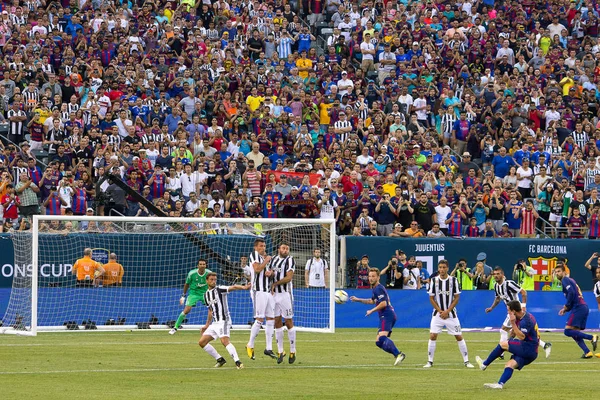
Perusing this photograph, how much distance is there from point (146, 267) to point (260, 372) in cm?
1051

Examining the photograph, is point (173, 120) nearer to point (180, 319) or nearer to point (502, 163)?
point (180, 319)

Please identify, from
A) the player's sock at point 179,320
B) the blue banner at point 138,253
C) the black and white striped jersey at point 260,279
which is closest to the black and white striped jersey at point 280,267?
the black and white striped jersey at point 260,279

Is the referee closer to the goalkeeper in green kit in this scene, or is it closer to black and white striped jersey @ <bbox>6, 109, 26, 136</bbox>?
the goalkeeper in green kit

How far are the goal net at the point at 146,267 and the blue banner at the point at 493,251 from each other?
8.45 feet

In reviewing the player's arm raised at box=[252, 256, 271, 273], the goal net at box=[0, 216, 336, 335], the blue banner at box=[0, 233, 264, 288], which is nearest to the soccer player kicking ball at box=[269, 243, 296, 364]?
the player's arm raised at box=[252, 256, 271, 273]

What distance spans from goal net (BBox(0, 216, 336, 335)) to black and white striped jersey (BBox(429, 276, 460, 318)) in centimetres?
498

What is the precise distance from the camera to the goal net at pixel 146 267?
2808 centimetres

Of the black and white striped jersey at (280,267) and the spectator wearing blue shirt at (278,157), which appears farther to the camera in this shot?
the spectator wearing blue shirt at (278,157)

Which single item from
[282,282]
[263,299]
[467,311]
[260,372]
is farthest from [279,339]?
[467,311]

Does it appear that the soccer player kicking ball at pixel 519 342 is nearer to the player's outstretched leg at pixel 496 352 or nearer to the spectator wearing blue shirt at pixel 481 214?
the player's outstretched leg at pixel 496 352

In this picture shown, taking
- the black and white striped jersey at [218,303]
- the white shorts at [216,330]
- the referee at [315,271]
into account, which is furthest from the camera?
the referee at [315,271]

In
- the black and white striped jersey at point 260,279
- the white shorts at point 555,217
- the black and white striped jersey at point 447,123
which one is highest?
the black and white striped jersey at point 447,123

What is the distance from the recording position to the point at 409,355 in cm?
2409

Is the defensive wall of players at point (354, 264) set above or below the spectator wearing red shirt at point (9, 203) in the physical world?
below
